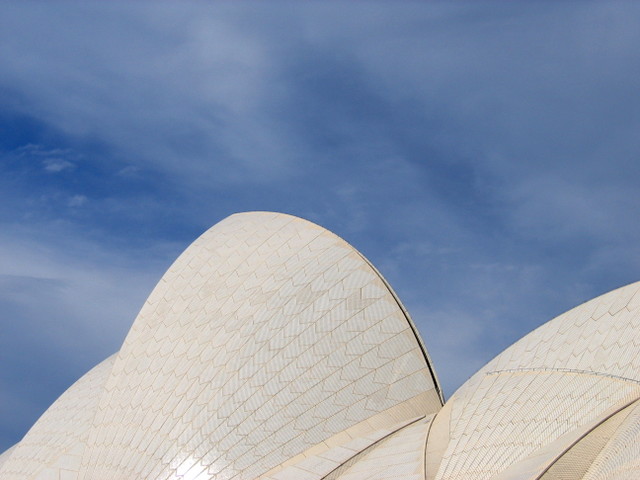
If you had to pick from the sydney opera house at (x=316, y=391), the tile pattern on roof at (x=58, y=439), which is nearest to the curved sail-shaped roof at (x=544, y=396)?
the sydney opera house at (x=316, y=391)

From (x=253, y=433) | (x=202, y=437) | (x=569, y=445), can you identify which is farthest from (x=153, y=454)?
(x=569, y=445)

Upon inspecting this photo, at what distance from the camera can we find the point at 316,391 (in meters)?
22.1

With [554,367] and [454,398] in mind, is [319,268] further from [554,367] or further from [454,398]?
[554,367]

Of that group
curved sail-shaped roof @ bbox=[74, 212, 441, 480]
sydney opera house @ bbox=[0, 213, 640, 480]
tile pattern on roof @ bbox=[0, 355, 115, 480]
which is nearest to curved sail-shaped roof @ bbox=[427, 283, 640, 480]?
sydney opera house @ bbox=[0, 213, 640, 480]

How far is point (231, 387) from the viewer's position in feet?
72.7

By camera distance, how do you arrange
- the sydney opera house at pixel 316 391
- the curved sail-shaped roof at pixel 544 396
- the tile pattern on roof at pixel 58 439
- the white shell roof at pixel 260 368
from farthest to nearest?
the tile pattern on roof at pixel 58 439
the white shell roof at pixel 260 368
the sydney opera house at pixel 316 391
the curved sail-shaped roof at pixel 544 396

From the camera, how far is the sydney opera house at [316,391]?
17.9 metres

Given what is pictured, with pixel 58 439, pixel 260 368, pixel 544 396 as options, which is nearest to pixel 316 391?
pixel 260 368

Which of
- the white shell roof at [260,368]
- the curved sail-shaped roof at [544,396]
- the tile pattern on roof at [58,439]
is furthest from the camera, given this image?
the tile pattern on roof at [58,439]

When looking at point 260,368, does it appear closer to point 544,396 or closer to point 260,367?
point 260,367

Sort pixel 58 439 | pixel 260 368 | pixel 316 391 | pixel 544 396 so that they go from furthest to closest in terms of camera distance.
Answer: pixel 58 439, pixel 260 368, pixel 316 391, pixel 544 396

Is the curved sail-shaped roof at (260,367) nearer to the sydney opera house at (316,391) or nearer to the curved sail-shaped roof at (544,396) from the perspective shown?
the sydney opera house at (316,391)

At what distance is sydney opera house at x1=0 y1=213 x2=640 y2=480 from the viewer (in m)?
17.9

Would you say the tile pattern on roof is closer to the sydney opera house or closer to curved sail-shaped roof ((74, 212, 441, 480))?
the sydney opera house
